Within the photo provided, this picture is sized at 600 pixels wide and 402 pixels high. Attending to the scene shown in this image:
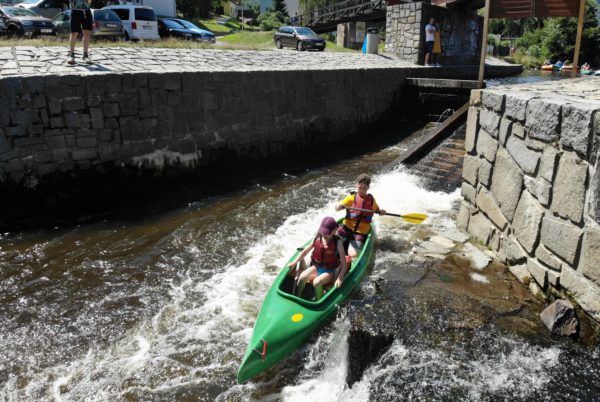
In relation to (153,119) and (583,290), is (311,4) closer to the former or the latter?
(153,119)

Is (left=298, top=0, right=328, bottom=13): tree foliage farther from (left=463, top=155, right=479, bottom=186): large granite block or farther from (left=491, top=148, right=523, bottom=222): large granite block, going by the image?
(left=491, top=148, right=523, bottom=222): large granite block

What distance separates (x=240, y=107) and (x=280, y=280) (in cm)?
582

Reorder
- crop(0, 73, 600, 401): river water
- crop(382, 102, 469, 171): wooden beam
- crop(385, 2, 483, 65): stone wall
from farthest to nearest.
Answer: crop(385, 2, 483, 65): stone wall, crop(382, 102, 469, 171): wooden beam, crop(0, 73, 600, 401): river water

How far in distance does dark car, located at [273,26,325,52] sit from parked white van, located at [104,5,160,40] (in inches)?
232

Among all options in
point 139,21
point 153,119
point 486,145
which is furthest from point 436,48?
point 486,145

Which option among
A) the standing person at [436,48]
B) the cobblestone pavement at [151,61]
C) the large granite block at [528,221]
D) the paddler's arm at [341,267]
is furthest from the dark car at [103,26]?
the large granite block at [528,221]

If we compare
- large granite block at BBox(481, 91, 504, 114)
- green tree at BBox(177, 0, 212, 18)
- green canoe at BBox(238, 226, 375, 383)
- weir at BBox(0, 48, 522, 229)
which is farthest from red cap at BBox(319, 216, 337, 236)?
green tree at BBox(177, 0, 212, 18)

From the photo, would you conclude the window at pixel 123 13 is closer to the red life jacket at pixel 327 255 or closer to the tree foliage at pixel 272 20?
the red life jacket at pixel 327 255

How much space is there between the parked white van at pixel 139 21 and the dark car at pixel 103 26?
141cm

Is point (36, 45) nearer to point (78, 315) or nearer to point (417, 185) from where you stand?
point (78, 315)

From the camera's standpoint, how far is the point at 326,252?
16.0ft

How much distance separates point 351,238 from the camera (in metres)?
5.73

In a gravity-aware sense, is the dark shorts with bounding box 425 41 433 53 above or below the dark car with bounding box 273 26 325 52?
below

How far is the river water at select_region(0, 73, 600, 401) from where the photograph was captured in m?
3.61
